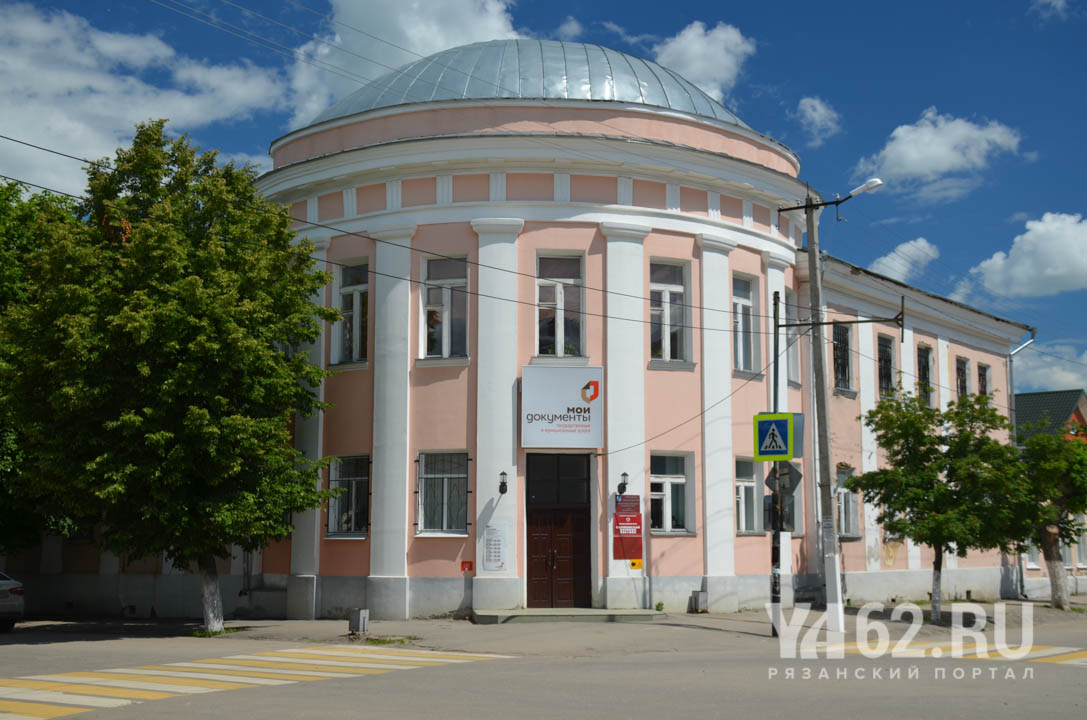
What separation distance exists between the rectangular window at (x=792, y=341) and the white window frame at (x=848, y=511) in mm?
3457

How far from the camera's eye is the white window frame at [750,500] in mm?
23516

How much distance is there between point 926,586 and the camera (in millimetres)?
29469

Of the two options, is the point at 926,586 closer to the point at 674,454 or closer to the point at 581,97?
the point at 674,454

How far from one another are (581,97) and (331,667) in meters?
14.7

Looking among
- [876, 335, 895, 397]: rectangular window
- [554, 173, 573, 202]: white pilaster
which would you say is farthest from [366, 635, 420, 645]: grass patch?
[876, 335, 895, 397]: rectangular window

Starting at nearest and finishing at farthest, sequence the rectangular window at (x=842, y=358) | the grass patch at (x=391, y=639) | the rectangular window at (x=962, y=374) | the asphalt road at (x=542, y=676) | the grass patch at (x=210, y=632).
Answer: the asphalt road at (x=542, y=676) → the grass patch at (x=391, y=639) → the grass patch at (x=210, y=632) → the rectangular window at (x=842, y=358) → the rectangular window at (x=962, y=374)

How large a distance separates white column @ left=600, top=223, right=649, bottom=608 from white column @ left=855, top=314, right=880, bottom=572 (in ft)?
28.1

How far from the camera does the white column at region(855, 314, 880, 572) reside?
91.7ft

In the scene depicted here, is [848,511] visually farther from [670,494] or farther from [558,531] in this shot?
[558,531]

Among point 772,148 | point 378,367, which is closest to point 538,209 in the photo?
point 378,367

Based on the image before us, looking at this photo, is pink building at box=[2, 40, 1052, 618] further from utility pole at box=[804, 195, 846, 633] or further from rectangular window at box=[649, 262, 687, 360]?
utility pole at box=[804, 195, 846, 633]

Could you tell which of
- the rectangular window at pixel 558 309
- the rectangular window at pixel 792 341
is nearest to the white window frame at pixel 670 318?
the rectangular window at pixel 558 309

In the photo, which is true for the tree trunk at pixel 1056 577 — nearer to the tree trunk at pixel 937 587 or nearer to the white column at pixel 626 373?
the tree trunk at pixel 937 587

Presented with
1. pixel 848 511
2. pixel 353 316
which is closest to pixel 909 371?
pixel 848 511
